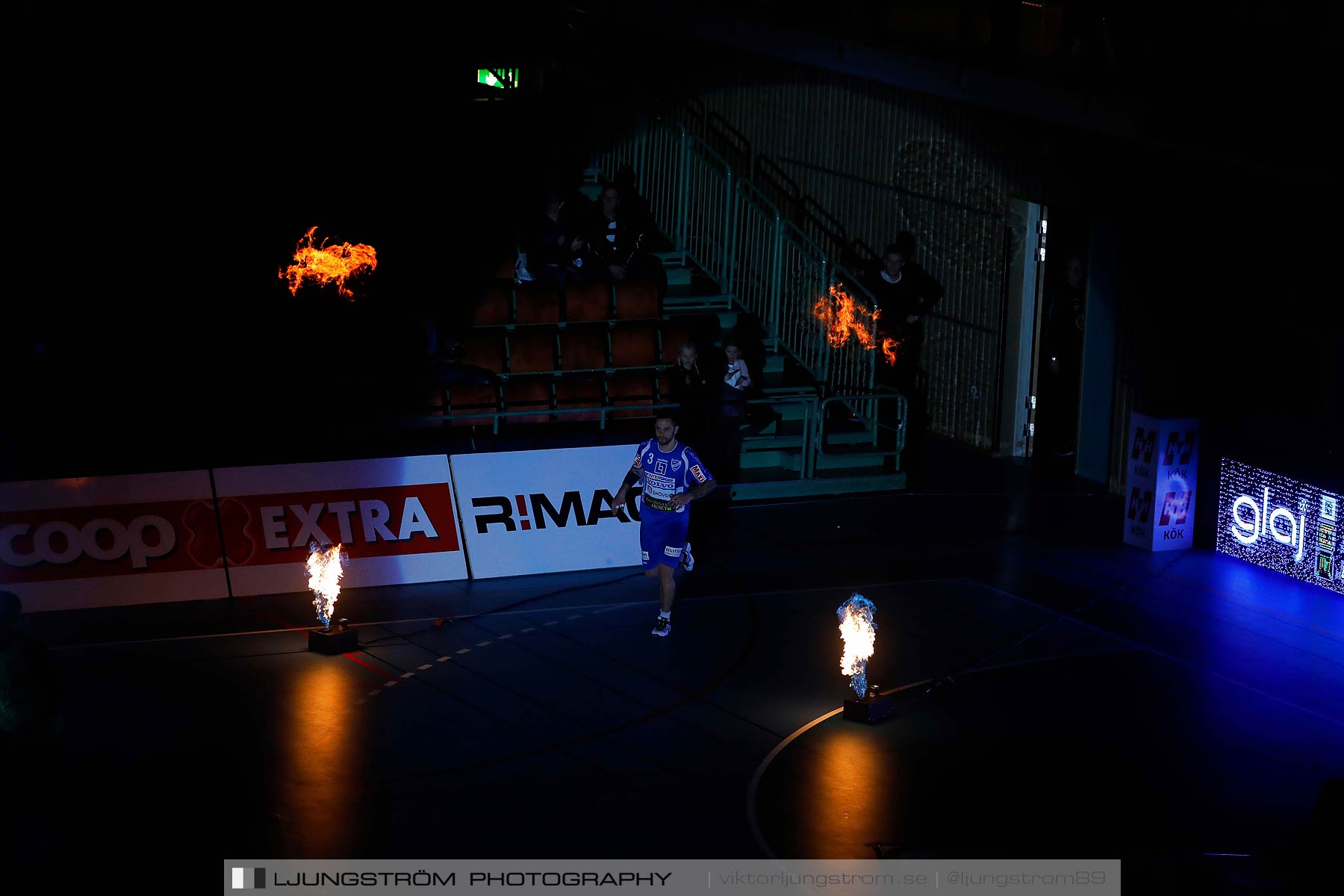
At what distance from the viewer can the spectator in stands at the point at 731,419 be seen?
1839 cm

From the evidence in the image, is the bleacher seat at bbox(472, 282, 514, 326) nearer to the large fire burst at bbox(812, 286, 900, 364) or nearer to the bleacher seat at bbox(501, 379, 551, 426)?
the bleacher seat at bbox(501, 379, 551, 426)

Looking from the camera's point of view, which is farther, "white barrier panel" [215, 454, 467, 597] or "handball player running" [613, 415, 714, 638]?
"white barrier panel" [215, 454, 467, 597]

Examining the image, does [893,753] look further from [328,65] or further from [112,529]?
[328,65]

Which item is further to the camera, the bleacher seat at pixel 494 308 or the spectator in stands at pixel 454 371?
the bleacher seat at pixel 494 308

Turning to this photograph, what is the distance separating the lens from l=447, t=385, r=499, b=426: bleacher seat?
19.1 m

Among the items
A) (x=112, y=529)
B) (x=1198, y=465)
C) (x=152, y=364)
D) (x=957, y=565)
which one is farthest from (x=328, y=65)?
(x=1198, y=465)

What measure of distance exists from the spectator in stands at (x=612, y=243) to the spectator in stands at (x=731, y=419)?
2.98 meters

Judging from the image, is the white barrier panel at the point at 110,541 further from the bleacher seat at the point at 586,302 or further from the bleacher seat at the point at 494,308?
the bleacher seat at the point at 586,302

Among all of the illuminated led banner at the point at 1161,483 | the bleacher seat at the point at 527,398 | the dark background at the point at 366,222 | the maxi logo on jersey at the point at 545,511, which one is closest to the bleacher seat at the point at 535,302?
the dark background at the point at 366,222

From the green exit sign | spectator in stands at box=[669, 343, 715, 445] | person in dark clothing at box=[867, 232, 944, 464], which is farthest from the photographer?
the green exit sign

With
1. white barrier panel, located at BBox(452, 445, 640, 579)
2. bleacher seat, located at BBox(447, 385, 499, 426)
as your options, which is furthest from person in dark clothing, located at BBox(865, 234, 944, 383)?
white barrier panel, located at BBox(452, 445, 640, 579)

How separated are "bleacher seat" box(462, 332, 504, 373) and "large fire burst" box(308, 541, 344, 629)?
622 centimetres

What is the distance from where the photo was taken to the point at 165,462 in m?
15.8

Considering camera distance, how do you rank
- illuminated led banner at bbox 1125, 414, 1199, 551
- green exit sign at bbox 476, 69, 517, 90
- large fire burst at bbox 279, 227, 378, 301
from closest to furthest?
illuminated led banner at bbox 1125, 414, 1199, 551, large fire burst at bbox 279, 227, 378, 301, green exit sign at bbox 476, 69, 517, 90
